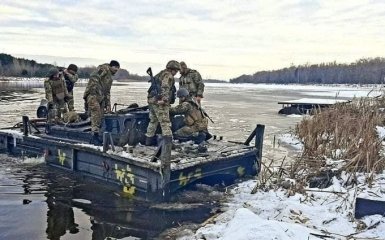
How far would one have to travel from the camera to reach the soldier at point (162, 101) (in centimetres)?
831

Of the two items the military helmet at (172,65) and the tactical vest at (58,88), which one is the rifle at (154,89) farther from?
the tactical vest at (58,88)

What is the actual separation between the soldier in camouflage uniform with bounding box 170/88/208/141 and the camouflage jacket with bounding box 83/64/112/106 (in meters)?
1.66

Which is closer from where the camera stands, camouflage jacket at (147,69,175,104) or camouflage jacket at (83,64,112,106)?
camouflage jacket at (147,69,175,104)

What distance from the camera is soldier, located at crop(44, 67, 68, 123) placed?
1073 centimetres

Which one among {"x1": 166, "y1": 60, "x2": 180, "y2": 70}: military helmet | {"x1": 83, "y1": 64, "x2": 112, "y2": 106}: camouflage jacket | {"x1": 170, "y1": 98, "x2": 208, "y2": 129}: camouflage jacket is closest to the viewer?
{"x1": 166, "y1": 60, "x2": 180, "y2": 70}: military helmet

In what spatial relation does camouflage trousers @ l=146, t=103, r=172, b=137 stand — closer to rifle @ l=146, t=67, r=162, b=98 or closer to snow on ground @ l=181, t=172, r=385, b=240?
rifle @ l=146, t=67, r=162, b=98

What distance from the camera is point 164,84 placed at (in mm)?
8414

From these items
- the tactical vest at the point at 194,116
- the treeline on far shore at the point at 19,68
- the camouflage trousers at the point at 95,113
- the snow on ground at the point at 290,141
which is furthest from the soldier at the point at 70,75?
the treeline on far shore at the point at 19,68

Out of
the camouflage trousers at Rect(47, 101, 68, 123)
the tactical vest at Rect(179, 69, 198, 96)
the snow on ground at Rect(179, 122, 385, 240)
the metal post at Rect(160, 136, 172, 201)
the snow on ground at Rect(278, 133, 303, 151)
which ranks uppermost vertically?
the tactical vest at Rect(179, 69, 198, 96)

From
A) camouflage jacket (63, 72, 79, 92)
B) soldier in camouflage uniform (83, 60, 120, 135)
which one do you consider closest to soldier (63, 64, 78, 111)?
camouflage jacket (63, 72, 79, 92)

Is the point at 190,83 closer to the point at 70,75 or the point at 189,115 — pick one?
the point at 189,115

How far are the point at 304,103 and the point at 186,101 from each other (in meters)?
18.8

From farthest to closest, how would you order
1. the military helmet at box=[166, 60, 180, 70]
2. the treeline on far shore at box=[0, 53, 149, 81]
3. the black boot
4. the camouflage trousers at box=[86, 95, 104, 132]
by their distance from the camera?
the treeline on far shore at box=[0, 53, 149, 81] → the camouflage trousers at box=[86, 95, 104, 132] → the black boot → the military helmet at box=[166, 60, 180, 70]

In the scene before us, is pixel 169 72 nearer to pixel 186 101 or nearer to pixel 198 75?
pixel 186 101
